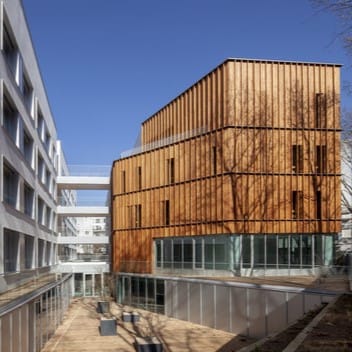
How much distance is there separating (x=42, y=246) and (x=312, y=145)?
22328mm

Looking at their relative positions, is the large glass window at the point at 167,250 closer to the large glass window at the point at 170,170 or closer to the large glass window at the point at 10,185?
the large glass window at the point at 170,170

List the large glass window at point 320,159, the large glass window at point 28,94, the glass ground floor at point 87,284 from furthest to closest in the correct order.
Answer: the glass ground floor at point 87,284
the large glass window at point 320,159
the large glass window at point 28,94

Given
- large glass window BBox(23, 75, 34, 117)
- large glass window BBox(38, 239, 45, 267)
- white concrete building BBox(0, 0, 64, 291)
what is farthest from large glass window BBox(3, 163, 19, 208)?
large glass window BBox(38, 239, 45, 267)

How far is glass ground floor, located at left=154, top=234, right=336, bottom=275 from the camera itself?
Answer: 33875 mm

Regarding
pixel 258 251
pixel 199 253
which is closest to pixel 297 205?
pixel 258 251

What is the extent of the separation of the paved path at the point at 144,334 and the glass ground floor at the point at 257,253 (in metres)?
4.21

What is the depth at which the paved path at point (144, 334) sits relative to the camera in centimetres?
2430

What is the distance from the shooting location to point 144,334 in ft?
95.5

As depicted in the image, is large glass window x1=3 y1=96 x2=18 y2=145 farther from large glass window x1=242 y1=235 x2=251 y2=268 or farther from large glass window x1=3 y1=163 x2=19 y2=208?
large glass window x1=242 y1=235 x2=251 y2=268

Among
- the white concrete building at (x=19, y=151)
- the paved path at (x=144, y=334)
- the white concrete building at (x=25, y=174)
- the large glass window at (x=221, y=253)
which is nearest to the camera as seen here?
the paved path at (x=144, y=334)

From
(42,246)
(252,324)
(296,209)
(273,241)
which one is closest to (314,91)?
(296,209)

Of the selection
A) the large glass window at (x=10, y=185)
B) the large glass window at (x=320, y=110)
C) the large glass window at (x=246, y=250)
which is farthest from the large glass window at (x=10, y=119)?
the large glass window at (x=320, y=110)

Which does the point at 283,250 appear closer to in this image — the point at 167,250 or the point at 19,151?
the point at 167,250

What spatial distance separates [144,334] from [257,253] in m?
9.23
